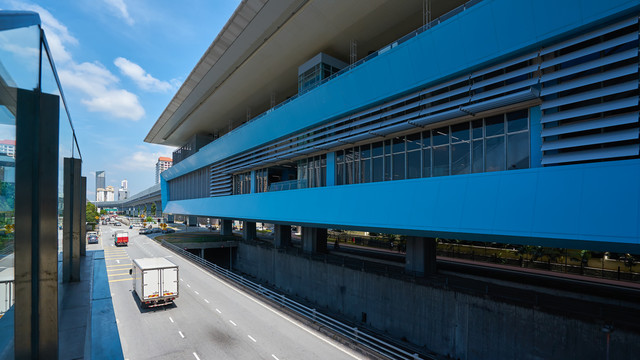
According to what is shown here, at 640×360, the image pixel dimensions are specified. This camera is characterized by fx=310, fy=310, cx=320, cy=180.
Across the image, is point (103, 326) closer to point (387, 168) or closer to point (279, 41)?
point (387, 168)

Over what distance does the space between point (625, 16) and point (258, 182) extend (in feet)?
92.3

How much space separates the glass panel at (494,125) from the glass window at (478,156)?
0.56 metres

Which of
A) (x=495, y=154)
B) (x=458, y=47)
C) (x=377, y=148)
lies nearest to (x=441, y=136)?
(x=495, y=154)

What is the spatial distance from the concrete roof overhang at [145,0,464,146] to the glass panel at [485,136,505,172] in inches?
387

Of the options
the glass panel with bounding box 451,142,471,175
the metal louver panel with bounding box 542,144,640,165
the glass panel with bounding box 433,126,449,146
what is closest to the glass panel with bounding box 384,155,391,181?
the glass panel with bounding box 433,126,449,146

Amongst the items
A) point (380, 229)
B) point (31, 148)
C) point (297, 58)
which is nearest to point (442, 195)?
point (380, 229)

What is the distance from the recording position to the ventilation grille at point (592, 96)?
9266 millimetres

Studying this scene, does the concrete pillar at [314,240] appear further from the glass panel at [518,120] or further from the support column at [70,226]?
A: the glass panel at [518,120]

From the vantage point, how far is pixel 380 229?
16.0 metres

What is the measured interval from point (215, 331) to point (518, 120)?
52.3 ft

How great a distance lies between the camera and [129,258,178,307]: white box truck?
1662 centimetres

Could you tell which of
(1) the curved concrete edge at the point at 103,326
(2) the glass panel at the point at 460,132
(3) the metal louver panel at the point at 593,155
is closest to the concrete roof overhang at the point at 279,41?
(2) the glass panel at the point at 460,132

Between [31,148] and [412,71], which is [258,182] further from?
[31,148]

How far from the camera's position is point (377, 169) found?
18922 mm
